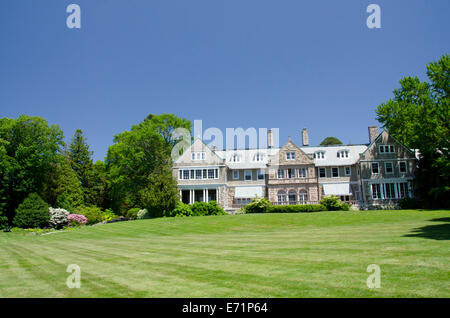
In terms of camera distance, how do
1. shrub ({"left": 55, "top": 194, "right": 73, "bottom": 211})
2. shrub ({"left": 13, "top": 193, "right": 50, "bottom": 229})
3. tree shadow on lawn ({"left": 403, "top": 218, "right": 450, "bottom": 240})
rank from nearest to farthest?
tree shadow on lawn ({"left": 403, "top": 218, "right": 450, "bottom": 240}) < shrub ({"left": 13, "top": 193, "right": 50, "bottom": 229}) < shrub ({"left": 55, "top": 194, "right": 73, "bottom": 211})

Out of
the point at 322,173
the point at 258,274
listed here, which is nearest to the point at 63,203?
the point at 322,173

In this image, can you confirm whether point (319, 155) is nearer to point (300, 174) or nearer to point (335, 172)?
point (335, 172)

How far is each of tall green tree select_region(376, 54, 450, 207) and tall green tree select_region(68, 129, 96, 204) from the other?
46794 mm

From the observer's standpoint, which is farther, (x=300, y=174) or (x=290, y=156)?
(x=290, y=156)

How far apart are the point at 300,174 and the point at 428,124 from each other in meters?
18.1

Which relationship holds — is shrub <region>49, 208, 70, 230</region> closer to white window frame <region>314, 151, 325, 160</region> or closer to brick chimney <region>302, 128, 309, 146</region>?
white window frame <region>314, 151, 325, 160</region>

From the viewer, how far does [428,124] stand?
26844mm

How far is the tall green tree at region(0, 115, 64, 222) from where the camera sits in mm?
41375

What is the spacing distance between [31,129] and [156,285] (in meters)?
45.0

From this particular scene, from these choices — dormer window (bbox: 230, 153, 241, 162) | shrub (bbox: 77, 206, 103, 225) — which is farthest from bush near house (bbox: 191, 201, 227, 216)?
shrub (bbox: 77, 206, 103, 225)
